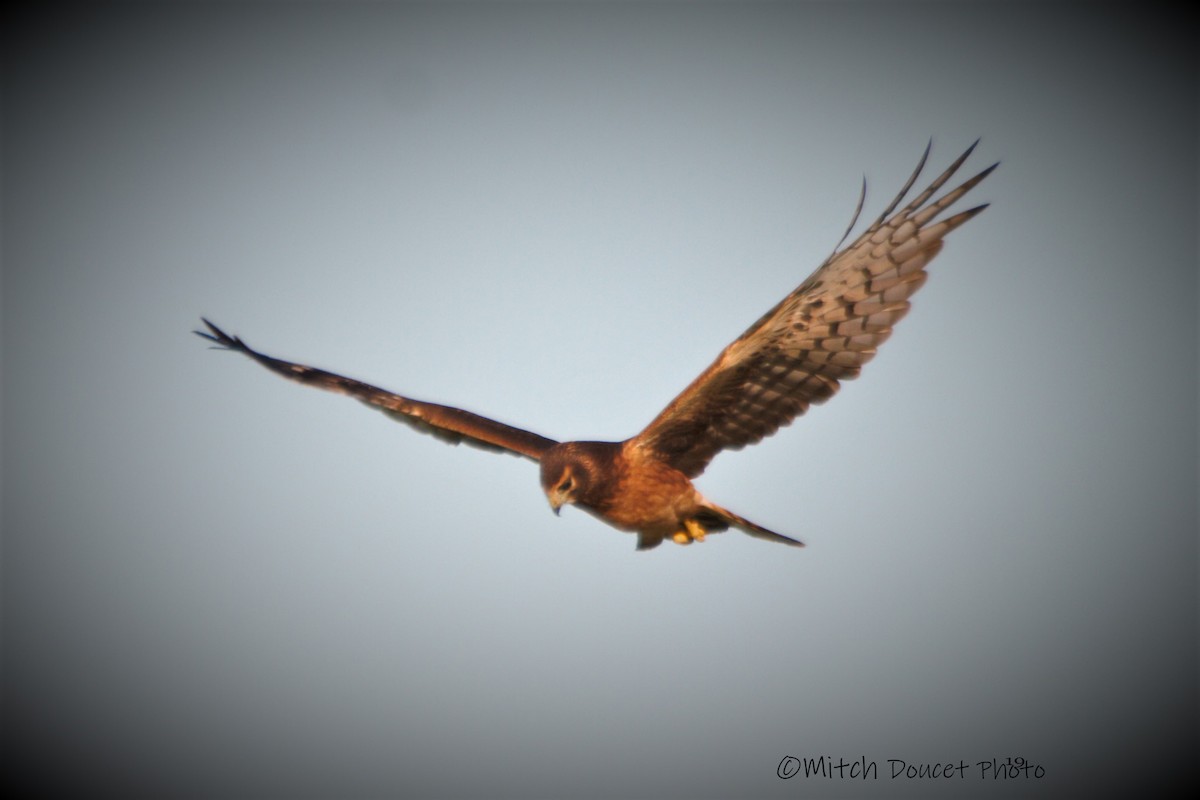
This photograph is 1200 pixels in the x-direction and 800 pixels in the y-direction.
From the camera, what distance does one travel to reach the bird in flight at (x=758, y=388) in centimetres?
472

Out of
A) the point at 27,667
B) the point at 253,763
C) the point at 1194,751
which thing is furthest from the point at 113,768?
the point at 1194,751

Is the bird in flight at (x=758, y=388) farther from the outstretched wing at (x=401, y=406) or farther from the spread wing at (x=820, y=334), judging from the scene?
the outstretched wing at (x=401, y=406)

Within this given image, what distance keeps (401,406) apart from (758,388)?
2.73 metres

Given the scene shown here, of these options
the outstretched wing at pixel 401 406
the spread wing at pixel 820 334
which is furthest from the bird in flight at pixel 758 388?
the outstretched wing at pixel 401 406

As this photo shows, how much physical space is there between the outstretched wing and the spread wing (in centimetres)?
146

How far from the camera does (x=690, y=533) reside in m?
5.61

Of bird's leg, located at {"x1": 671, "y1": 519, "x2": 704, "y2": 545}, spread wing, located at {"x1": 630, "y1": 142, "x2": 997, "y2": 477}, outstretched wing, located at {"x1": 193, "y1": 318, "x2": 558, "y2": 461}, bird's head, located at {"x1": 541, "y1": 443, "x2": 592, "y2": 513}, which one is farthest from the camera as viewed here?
outstretched wing, located at {"x1": 193, "y1": 318, "x2": 558, "y2": 461}

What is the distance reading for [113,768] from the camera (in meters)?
40.4

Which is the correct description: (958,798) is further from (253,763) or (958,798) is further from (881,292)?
(253,763)

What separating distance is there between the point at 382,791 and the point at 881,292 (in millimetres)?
36871

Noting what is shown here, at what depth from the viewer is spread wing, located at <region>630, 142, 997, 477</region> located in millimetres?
4691

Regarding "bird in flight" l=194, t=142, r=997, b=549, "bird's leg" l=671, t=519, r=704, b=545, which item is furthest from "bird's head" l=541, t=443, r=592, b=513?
"bird's leg" l=671, t=519, r=704, b=545

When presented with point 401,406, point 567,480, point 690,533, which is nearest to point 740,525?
point 690,533

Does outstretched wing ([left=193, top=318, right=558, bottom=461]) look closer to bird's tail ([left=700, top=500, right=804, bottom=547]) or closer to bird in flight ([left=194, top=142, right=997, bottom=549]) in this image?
bird in flight ([left=194, top=142, right=997, bottom=549])
